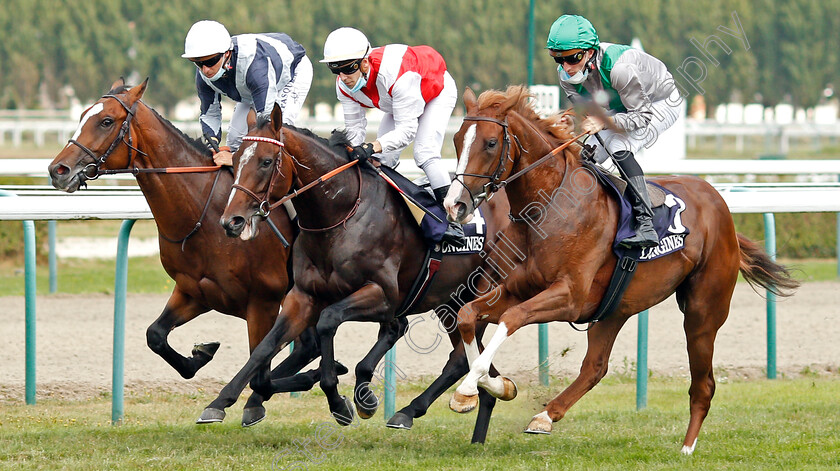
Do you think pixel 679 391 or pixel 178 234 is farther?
pixel 679 391

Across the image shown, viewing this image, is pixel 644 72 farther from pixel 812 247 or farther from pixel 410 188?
pixel 812 247

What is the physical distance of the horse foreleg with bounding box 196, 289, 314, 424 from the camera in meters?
4.61

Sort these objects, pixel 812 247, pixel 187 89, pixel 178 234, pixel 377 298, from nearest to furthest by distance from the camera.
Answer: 1. pixel 377 298
2. pixel 178 234
3. pixel 812 247
4. pixel 187 89

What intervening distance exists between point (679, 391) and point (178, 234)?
3.40 m

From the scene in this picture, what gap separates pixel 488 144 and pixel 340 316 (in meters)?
0.94

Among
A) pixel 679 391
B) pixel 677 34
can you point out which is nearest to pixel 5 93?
pixel 677 34

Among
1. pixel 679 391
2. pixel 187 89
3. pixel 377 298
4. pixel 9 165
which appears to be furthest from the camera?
pixel 187 89

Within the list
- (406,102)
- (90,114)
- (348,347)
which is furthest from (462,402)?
(348,347)

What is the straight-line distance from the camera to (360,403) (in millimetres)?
4891

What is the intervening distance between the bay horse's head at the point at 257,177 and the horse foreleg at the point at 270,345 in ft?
1.46

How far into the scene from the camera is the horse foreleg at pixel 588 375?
5008 millimetres

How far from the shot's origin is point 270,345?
4.72m

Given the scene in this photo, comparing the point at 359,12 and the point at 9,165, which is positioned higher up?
the point at 359,12

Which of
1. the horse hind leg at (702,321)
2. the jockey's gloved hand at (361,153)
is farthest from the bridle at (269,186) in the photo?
the horse hind leg at (702,321)
